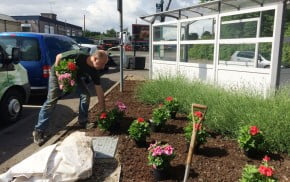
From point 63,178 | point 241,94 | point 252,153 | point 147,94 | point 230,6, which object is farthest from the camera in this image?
point 230,6

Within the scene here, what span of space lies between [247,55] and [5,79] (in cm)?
562

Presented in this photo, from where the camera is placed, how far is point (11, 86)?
6.79 m

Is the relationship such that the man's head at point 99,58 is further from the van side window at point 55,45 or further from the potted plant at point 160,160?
the van side window at point 55,45

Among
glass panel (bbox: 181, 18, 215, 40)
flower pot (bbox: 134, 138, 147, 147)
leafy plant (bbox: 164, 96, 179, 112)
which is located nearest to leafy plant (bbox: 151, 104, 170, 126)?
leafy plant (bbox: 164, 96, 179, 112)

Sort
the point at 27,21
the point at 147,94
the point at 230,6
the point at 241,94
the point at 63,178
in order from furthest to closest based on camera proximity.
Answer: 1. the point at 27,21
2. the point at 230,6
3. the point at 147,94
4. the point at 241,94
5. the point at 63,178

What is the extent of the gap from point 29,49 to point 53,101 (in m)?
3.90

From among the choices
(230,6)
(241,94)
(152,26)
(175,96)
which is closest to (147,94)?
(175,96)

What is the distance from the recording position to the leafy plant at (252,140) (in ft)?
13.5

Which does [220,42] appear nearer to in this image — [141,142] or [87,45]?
[141,142]

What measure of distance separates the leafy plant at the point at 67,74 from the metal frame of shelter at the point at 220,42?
3.33 meters

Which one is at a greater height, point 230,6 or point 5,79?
point 230,6

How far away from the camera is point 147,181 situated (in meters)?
3.74

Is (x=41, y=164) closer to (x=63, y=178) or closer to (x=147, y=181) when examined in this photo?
(x=63, y=178)

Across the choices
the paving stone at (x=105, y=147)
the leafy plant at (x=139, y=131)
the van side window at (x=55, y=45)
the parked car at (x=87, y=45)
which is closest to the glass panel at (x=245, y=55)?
the leafy plant at (x=139, y=131)
